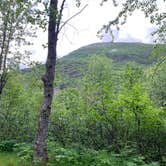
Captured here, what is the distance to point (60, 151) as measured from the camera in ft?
45.3

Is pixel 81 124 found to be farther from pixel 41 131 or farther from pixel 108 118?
pixel 41 131

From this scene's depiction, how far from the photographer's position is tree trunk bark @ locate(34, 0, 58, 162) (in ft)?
40.4

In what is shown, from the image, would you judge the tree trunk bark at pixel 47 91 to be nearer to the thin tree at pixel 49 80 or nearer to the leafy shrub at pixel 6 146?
the thin tree at pixel 49 80

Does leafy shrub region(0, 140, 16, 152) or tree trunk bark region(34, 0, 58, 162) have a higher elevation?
tree trunk bark region(34, 0, 58, 162)

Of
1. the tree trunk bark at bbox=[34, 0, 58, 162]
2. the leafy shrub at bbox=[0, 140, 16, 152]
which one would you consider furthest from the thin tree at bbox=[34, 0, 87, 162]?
the leafy shrub at bbox=[0, 140, 16, 152]

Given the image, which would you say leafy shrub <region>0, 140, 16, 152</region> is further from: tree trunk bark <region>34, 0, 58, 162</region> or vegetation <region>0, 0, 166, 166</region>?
tree trunk bark <region>34, 0, 58, 162</region>

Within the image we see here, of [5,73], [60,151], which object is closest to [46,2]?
[60,151]

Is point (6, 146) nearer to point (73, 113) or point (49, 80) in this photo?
point (73, 113)

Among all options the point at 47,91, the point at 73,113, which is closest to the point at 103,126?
the point at 73,113

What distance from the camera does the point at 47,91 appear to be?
12.7 metres

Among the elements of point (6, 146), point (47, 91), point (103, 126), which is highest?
point (47, 91)

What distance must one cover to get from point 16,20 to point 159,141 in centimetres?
1159

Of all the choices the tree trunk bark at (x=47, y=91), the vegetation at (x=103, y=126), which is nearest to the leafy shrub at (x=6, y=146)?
the vegetation at (x=103, y=126)

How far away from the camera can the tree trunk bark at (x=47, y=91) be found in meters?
12.3
